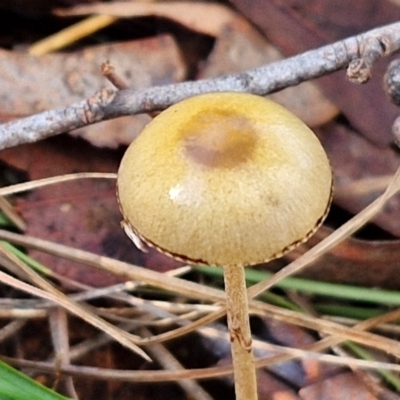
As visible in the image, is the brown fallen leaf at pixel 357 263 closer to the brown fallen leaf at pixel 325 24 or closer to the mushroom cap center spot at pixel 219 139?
the brown fallen leaf at pixel 325 24

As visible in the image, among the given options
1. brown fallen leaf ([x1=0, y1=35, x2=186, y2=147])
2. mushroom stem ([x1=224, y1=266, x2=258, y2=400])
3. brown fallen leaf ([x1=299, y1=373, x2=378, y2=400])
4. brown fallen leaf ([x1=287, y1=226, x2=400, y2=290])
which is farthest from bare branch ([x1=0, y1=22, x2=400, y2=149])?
brown fallen leaf ([x1=299, y1=373, x2=378, y2=400])

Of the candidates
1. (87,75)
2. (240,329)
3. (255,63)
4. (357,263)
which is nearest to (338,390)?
(357,263)

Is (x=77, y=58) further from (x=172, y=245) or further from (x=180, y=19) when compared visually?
(x=172, y=245)

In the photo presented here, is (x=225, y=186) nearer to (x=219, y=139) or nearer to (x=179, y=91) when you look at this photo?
(x=219, y=139)

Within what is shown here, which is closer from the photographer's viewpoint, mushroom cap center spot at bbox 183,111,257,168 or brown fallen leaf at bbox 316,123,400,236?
mushroom cap center spot at bbox 183,111,257,168

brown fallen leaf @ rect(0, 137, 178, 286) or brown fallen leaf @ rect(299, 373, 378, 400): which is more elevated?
brown fallen leaf @ rect(0, 137, 178, 286)

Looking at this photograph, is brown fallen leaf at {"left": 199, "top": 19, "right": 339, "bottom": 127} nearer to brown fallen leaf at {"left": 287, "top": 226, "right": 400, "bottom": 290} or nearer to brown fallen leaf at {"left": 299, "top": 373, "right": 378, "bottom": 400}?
brown fallen leaf at {"left": 287, "top": 226, "right": 400, "bottom": 290}

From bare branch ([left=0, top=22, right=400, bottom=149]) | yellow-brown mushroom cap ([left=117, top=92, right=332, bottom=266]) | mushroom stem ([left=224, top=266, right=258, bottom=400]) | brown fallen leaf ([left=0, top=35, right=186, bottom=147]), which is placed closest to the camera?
yellow-brown mushroom cap ([left=117, top=92, right=332, bottom=266])

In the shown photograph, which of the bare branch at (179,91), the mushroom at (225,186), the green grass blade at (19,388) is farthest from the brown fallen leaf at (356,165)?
the green grass blade at (19,388)
